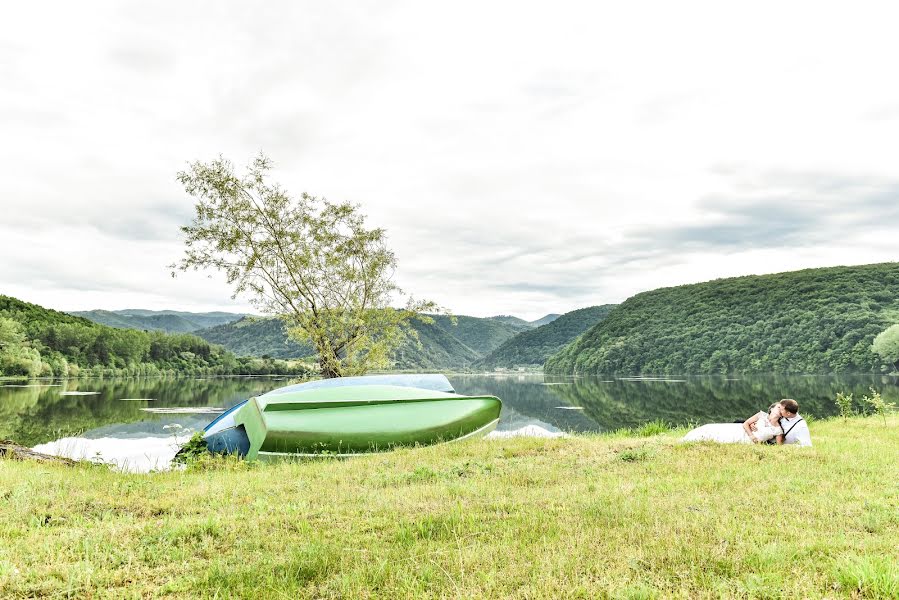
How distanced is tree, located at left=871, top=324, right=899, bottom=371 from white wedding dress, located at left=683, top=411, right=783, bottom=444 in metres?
75.4

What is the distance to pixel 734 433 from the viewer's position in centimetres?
1051

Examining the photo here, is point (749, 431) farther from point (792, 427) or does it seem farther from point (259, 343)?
point (259, 343)

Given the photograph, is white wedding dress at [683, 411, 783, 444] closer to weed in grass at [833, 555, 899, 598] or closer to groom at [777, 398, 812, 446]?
groom at [777, 398, 812, 446]

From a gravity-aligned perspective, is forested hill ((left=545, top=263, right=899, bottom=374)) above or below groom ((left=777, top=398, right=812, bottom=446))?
above

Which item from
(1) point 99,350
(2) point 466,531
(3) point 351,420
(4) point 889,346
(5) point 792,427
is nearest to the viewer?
(2) point 466,531

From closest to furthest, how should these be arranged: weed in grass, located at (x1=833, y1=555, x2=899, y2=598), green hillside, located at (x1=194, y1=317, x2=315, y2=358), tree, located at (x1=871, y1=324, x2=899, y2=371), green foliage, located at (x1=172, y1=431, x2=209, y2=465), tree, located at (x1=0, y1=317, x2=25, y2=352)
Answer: weed in grass, located at (x1=833, y1=555, x2=899, y2=598)
green foliage, located at (x1=172, y1=431, x2=209, y2=465)
tree, located at (x1=0, y1=317, x2=25, y2=352)
tree, located at (x1=871, y1=324, x2=899, y2=371)
green hillside, located at (x1=194, y1=317, x2=315, y2=358)

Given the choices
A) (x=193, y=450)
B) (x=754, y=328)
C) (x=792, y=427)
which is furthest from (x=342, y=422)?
(x=754, y=328)

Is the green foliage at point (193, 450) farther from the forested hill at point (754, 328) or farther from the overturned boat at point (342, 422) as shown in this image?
the forested hill at point (754, 328)

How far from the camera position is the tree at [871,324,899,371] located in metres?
68.6

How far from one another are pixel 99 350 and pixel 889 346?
4270 inches

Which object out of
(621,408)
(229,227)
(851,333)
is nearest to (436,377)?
(229,227)

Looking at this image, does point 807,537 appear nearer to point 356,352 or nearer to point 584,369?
point 356,352

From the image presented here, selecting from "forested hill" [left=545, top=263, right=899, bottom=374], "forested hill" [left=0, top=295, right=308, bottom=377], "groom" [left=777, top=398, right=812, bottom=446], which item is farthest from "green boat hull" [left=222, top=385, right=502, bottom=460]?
"forested hill" [left=545, top=263, right=899, bottom=374]

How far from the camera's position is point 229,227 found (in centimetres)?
1945
